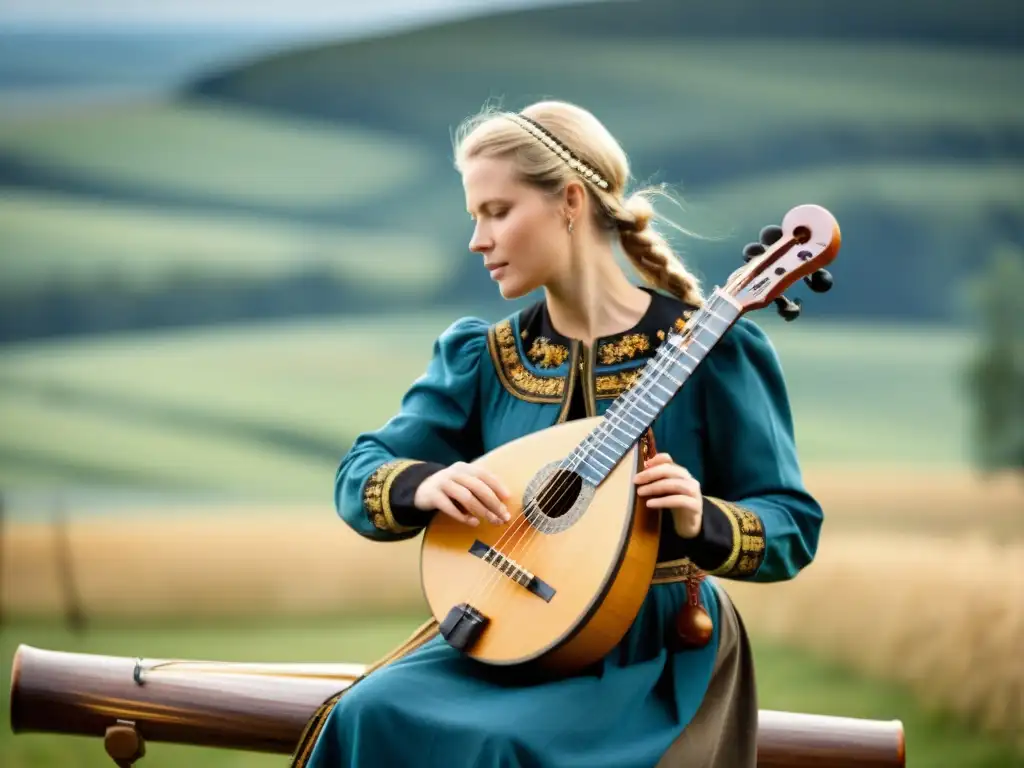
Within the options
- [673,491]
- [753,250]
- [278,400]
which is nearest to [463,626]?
[673,491]

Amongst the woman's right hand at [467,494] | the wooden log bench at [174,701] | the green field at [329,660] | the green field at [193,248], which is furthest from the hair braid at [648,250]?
the green field at [193,248]

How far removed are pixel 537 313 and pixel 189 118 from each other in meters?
4.38

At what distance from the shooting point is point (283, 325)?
6.03m

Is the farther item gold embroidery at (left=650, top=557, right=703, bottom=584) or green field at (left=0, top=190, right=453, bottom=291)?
green field at (left=0, top=190, right=453, bottom=291)

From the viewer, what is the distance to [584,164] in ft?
6.98

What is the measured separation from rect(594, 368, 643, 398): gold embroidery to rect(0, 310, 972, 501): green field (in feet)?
11.0

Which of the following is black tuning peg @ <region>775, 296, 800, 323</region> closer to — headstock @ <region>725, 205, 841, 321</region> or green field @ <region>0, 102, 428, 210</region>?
headstock @ <region>725, 205, 841, 321</region>

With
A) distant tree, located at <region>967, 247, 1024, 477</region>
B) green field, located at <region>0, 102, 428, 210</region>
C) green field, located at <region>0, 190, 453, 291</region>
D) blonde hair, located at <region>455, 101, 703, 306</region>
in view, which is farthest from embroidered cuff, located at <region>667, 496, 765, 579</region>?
green field, located at <region>0, 102, 428, 210</region>

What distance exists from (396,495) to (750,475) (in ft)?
1.79

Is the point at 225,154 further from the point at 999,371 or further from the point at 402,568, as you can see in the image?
the point at 999,371

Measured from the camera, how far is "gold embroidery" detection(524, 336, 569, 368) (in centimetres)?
218

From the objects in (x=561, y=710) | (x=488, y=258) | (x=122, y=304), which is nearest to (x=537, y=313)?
(x=488, y=258)

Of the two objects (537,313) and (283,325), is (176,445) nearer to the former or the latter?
(283,325)

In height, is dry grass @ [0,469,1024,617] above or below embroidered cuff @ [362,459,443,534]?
below
